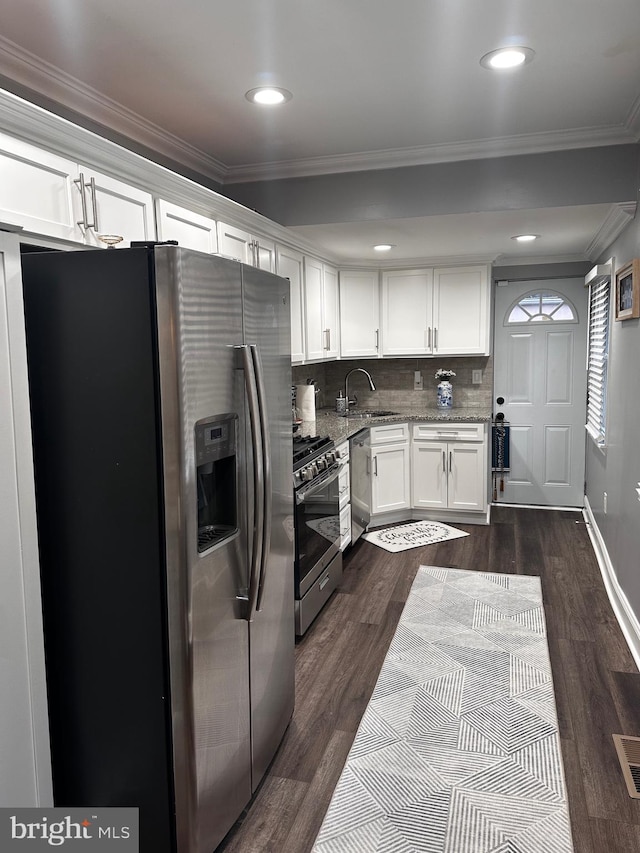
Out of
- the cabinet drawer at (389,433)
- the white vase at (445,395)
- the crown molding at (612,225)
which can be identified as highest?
the crown molding at (612,225)

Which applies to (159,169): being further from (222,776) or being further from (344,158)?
(222,776)

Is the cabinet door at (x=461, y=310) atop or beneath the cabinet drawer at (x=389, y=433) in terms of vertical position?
atop

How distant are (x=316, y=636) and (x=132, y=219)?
2.29 m

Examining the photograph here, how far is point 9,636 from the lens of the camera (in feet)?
5.31

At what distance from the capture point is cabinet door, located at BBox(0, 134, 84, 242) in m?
1.89

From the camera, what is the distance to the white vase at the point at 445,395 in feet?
19.2

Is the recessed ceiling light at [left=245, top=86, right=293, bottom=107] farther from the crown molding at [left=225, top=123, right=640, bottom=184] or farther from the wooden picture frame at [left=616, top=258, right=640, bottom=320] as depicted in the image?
the wooden picture frame at [left=616, top=258, right=640, bottom=320]

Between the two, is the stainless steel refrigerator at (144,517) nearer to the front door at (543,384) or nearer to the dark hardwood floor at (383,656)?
the dark hardwood floor at (383,656)

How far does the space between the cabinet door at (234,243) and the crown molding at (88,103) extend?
1.79 ft

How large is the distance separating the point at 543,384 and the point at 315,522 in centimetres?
331

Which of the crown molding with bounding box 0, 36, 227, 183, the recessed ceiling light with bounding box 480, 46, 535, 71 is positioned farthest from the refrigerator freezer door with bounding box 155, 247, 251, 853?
the recessed ceiling light with bounding box 480, 46, 535, 71

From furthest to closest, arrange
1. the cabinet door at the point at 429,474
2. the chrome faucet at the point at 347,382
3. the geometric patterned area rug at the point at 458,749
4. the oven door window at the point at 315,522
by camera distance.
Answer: the chrome faucet at the point at 347,382 → the cabinet door at the point at 429,474 → the oven door window at the point at 315,522 → the geometric patterned area rug at the point at 458,749

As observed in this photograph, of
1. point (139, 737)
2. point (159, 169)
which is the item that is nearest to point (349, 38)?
point (159, 169)

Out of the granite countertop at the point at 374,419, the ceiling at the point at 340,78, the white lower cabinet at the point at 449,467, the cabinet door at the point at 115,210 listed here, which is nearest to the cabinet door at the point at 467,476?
the white lower cabinet at the point at 449,467
